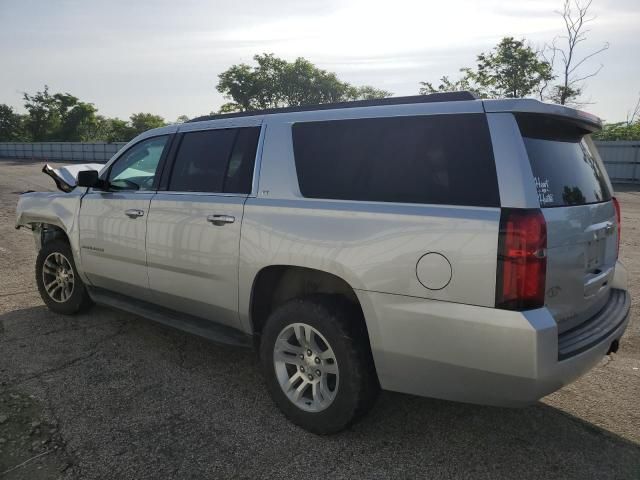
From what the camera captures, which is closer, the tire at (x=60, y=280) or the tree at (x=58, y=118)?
the tire at (x=60, y=280)

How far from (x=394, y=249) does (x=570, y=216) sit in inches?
34.1

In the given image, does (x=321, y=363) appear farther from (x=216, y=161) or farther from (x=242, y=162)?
(x=216, y=161)

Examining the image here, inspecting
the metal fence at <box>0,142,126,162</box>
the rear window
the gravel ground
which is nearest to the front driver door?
the gravel ground

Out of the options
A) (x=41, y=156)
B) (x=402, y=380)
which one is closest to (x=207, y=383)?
(x=402, y=380)

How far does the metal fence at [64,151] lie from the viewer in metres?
38.6

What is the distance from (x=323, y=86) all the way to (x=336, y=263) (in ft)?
237

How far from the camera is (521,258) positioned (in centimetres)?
226

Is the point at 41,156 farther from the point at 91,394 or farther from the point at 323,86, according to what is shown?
the point at 91,394

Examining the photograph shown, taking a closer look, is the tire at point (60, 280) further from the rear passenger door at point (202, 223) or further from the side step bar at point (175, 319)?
the rear passenger door at point (202, 223)

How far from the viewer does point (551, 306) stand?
2383 millimetres

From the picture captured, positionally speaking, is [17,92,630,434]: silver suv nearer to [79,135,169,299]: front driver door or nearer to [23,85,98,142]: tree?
[79,135,169,299]: front driver door

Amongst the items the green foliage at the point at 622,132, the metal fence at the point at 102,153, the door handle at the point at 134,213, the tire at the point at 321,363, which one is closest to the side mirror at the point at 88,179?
the door handle at the point at 134,213

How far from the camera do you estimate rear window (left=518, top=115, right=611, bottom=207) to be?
2459 millimetres

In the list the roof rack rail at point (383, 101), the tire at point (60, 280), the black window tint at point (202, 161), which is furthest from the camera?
the tire at point (60, 280)
